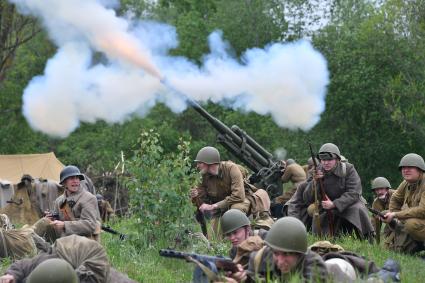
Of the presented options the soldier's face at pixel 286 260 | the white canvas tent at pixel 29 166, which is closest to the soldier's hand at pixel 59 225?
the soldier's face at pixel 286 260

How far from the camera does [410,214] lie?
12859mm

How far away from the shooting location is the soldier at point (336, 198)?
1377 centimetres

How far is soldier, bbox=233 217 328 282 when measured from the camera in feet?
26.8

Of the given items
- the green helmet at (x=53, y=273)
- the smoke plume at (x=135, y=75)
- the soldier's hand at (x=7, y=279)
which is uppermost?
the smoke plume at (x=135, y=75)

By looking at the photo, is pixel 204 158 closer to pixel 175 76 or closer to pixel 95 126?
pixel 175 76

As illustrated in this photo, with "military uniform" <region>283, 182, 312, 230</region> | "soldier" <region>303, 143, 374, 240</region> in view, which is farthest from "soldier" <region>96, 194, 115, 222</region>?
"soldier" <region>303, 143, 374, 240</region>

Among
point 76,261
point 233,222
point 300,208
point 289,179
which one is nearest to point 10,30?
point 289,179

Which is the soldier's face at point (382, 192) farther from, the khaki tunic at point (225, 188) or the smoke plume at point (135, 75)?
the smoke plume at point (135, 75)

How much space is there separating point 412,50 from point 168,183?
1873 cm

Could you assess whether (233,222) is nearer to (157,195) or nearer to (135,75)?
(157,195)

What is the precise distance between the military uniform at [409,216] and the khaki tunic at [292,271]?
16.0 feet

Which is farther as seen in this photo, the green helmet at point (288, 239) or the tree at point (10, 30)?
the tree at point (10, 30)

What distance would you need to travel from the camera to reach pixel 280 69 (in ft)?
68.9

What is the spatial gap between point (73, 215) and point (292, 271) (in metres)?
4.51
